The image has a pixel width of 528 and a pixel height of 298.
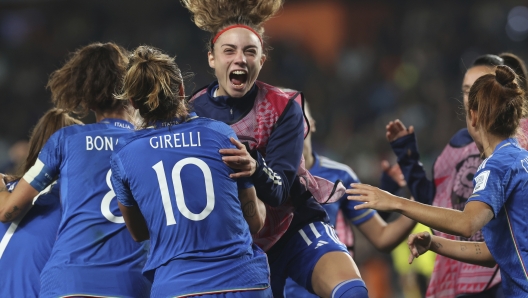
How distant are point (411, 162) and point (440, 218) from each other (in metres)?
1.65

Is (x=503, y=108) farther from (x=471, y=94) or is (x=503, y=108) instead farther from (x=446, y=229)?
(x=446, y=229)

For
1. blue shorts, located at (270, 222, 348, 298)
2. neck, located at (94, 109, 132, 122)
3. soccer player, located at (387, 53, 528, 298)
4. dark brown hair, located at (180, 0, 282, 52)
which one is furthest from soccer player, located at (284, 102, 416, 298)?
neck, located at (94, 109, 132, 122)

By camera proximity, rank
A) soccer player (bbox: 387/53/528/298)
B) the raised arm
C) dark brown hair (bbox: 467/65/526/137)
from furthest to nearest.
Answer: the raised arm < soccer player (bbox: 387/53/528/298) < dark brown hair (bbox: 467/65/526/137)

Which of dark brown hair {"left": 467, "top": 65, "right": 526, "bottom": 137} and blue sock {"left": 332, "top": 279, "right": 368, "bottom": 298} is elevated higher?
dark brown hair {"left": 467, "top": 65, "right": 526, "bottom": 137}

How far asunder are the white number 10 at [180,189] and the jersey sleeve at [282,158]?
0.25 meters

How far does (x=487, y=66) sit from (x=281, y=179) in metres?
1.69

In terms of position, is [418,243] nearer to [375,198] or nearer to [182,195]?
[375,198]

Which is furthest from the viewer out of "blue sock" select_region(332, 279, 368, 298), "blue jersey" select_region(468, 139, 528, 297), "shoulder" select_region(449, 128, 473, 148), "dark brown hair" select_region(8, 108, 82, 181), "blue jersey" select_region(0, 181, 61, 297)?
"shoulder" select_region(449, 128, 473, 148)

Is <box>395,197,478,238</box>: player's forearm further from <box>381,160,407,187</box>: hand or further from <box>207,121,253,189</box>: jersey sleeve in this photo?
<box>381,160,407,187</box>: hand

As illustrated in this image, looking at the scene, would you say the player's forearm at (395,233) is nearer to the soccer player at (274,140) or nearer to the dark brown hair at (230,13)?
the soccer player at (274,140)

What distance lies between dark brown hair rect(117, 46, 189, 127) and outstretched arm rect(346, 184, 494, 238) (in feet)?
2.78

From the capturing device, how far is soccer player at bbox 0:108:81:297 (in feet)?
11.5

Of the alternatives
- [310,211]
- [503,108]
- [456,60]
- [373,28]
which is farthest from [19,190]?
[373,28]

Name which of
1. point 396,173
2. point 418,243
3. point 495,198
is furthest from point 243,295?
point 396,173
